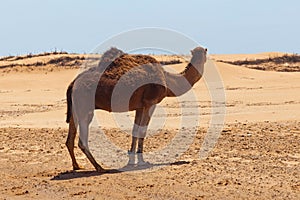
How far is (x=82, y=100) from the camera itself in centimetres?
1108

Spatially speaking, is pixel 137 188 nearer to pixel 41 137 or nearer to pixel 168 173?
pixel 168 173

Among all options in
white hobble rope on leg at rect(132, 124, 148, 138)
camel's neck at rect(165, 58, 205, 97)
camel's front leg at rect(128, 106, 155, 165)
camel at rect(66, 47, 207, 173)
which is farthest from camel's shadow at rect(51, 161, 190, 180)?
camel's neck at rect(165, 58, 205, 97)

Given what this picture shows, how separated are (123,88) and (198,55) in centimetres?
180

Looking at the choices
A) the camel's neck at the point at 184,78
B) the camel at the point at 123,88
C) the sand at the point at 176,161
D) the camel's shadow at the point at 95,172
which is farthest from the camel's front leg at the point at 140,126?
the sand at the point at 176,161

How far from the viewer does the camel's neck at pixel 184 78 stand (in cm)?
1228

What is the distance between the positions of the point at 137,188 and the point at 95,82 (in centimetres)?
234

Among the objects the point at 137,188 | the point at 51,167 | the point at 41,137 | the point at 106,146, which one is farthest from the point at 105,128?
the point at 137,188

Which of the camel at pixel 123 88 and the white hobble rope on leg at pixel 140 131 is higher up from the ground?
the camel at pixel 123 88

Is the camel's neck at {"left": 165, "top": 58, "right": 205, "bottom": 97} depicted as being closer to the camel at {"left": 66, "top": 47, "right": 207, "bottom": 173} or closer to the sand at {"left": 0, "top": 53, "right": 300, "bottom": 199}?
the camel at {"left": 66, "top": 47, "right": 207, "bottom": 173}

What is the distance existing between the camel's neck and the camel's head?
19mm

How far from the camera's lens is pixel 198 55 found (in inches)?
484

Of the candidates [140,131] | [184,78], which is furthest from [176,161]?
[184,78]

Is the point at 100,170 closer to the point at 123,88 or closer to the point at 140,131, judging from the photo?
the point at 140,131

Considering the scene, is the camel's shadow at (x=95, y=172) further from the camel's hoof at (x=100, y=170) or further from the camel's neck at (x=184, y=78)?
the camel's neck at (x=184, y=78)
